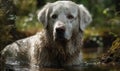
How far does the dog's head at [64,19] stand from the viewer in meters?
9.07

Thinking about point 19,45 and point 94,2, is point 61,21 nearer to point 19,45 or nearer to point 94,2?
point 19,45

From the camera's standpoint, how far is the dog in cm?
944

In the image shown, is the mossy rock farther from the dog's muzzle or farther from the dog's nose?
the dog's nose

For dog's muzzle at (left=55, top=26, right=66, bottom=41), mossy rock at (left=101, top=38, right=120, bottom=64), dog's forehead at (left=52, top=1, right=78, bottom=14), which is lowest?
mossy rock at (left=101, top=38, right=120, bottom=64)

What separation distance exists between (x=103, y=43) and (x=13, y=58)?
6.44 metres

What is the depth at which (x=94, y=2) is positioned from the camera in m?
19.0

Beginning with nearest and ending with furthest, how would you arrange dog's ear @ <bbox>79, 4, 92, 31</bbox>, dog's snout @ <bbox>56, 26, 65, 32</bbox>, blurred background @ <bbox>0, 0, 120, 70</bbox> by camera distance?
1. dog's snout @ <bbox>56, 26, 65, 32</bbox>
2. dog's ear @ <bbox>79, 4, 92, 31</bbox>
3. blurred background @ <bbox>0, 0, 120, 70</bbox>

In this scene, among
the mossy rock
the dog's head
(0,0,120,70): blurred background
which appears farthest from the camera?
(0,0,120,70): blurred background

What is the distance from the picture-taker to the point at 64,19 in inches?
367

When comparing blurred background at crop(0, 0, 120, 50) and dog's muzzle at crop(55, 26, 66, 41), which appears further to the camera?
blurred background at crop(0, 0, 120, 50)

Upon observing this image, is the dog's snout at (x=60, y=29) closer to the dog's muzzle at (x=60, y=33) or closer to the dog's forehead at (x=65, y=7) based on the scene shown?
the dog's muzzle at (x=60, y=33)

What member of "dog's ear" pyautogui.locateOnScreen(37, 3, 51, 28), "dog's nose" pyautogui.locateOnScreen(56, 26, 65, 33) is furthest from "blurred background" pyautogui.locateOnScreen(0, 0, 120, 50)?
"dog's nose" pyautogui.locateOnScreen(56, 26, 65, 33)

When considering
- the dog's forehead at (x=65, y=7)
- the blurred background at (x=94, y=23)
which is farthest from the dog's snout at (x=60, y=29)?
the blurred background at (x=94, y=23)

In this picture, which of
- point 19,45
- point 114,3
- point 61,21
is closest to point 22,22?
A: point 114,3
